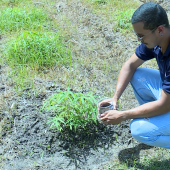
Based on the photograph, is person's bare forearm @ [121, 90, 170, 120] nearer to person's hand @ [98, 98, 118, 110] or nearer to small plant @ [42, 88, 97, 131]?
person's hand @ [98, 98, 118, 110]

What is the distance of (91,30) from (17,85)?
1.83 m

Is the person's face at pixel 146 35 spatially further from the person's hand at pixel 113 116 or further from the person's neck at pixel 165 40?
the person's hand at pixel 113 116

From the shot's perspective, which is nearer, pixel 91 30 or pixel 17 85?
pixel 17 85

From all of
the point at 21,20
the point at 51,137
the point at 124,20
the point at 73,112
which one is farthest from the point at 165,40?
the point at 21,20

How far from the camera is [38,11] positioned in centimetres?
451

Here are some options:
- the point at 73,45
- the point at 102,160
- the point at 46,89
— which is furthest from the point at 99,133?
the point at 73,45

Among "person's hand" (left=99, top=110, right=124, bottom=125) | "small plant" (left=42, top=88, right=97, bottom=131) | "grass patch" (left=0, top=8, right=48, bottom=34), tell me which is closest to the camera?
"person's hand" (left=99, top=110, right=124, bottom=125)

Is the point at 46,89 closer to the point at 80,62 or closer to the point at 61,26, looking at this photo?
the point at 80,62

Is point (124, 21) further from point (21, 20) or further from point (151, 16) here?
point (151, 16)

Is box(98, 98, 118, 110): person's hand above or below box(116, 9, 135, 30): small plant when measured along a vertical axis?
below

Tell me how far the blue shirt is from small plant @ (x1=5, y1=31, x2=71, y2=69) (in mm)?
1371

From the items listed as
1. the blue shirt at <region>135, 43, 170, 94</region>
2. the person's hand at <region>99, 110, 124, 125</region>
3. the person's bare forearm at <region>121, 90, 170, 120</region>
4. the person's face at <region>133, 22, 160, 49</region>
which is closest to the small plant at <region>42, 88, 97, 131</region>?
the person's hand at <region>99, 110, 124, 125</region>

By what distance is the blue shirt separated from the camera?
75.1 inches

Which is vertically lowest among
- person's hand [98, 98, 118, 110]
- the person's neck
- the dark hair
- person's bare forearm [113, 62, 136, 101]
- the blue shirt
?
person's hand [98, 98, 118, 110]
